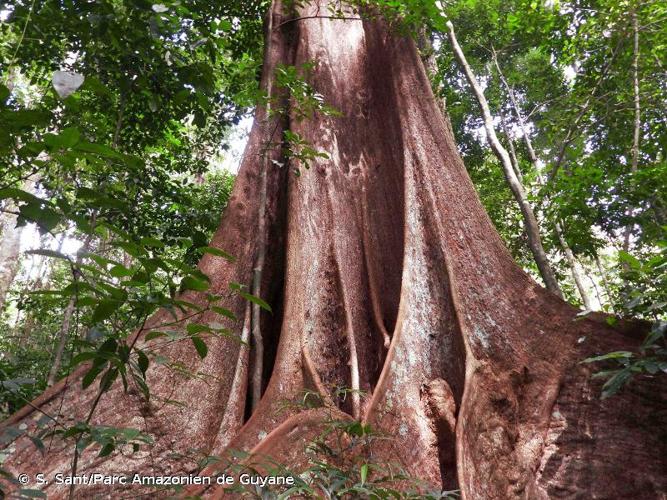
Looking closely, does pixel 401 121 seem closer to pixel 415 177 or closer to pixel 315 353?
pixel 415 177

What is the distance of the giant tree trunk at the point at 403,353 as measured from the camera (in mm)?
2037

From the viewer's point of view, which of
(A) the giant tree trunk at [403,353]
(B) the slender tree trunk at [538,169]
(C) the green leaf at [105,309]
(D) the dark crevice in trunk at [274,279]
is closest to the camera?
(C) the green leaf at [105,309]

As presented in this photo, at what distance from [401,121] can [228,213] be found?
60.2 inches

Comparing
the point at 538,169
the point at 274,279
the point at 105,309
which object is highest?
the point at 538,169

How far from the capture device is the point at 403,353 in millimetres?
2348

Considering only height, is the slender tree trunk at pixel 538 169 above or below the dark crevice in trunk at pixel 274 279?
above

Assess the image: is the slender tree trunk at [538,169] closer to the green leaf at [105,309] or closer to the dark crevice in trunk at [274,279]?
the dark crevice in trunk at [274,279]

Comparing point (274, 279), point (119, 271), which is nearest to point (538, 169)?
point (274, 279)

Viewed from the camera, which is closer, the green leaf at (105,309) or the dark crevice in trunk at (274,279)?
the green leaf at (105,309)

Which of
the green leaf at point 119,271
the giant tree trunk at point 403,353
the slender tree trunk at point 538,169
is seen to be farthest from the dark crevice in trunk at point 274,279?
the slender tree trunk at point 538,169

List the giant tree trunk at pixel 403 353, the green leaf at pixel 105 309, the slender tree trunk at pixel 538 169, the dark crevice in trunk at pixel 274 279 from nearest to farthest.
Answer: the green leaf at pixel 105 309 → the giant tree trunk at pixel 403 353 → the dark crevice in trunk at pixel 274 279 → the slender tree trunk at pixel 538 169

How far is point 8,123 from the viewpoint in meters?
0.88

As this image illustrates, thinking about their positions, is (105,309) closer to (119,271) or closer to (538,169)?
(119,271)

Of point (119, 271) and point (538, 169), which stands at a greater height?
point (538, 169)
